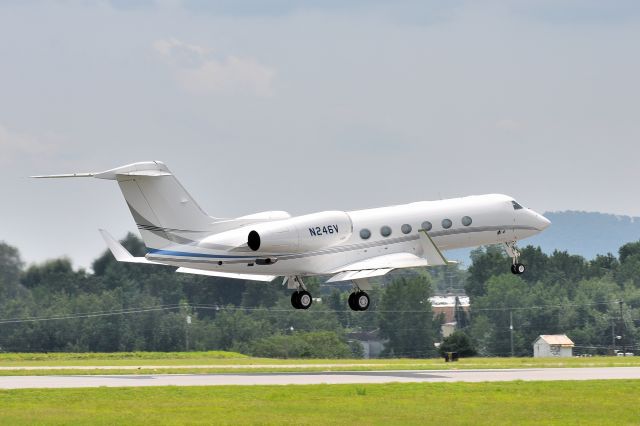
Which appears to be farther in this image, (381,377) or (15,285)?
(15,285)

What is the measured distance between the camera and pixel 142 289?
11981 centimetres

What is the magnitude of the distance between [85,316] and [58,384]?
57.8 meters

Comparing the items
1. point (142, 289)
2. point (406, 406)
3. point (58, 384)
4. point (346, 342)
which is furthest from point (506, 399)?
point (346, 342)

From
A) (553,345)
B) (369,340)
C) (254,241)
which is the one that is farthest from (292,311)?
(254,241)

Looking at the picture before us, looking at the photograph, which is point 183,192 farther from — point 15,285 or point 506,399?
point 15,285

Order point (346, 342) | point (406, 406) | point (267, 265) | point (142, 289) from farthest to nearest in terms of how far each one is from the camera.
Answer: point (346, 342)
point (142, 289)
point (267, 265)
point (406, 406)

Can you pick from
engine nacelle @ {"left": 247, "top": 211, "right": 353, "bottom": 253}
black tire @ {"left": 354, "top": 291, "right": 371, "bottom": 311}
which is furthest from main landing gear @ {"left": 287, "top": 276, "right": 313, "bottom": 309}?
engine nacelle @ {"left": 247, "top": 211, "right": 353, "bottom": 253}

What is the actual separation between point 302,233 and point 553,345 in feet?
240

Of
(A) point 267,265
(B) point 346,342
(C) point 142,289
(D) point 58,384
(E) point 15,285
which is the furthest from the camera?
(B) point 346,342

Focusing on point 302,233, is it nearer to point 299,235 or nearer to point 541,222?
point 299,235

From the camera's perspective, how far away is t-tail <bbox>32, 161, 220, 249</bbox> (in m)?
56.9

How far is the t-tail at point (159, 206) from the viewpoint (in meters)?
56.9

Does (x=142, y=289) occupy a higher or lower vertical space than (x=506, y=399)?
higher

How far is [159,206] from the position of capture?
57.5 m
